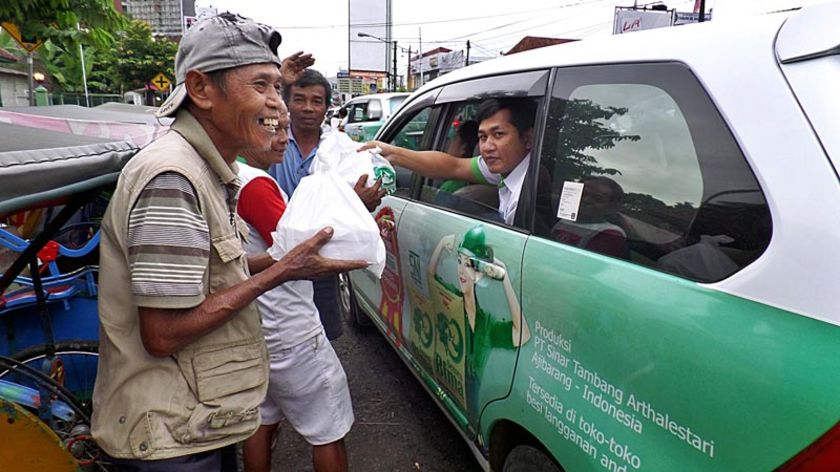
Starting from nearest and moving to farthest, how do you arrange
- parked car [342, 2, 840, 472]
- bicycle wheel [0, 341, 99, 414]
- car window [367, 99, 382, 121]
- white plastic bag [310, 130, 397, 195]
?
parked car [342, 2, 840, 472]
white plastic bag [310, 130, 397, 195]
bicycle wheel [0, 341, 99, 414]
car window [367, 99, 382, 121]

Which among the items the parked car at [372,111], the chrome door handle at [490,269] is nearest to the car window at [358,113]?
the parked car at [372,111]

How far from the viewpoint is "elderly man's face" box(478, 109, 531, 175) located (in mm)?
2230

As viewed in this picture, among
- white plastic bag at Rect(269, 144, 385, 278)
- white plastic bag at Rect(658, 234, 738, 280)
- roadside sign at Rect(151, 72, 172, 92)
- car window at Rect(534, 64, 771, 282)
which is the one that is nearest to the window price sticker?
car window at Rect(534, 64, 771, 282)

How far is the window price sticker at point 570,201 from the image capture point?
158 cm

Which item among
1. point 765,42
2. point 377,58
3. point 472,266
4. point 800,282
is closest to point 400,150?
point 472,266

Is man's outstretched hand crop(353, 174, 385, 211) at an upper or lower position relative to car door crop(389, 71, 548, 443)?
upper

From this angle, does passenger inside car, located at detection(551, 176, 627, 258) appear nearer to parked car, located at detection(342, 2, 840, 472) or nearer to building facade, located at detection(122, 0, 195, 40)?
parked car, located at detection(342, 2, 840, 472)

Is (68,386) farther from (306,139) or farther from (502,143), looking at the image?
(502,143)

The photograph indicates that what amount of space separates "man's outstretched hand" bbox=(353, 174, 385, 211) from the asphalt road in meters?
1.42

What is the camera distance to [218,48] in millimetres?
1297

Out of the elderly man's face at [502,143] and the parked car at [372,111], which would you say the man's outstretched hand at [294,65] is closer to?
the elderly man's face at [502,143]

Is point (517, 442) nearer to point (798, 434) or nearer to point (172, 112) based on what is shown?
point (798, 434)

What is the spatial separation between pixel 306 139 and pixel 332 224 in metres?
1.35

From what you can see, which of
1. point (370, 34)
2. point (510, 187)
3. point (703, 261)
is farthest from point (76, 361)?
point (370, 34)
